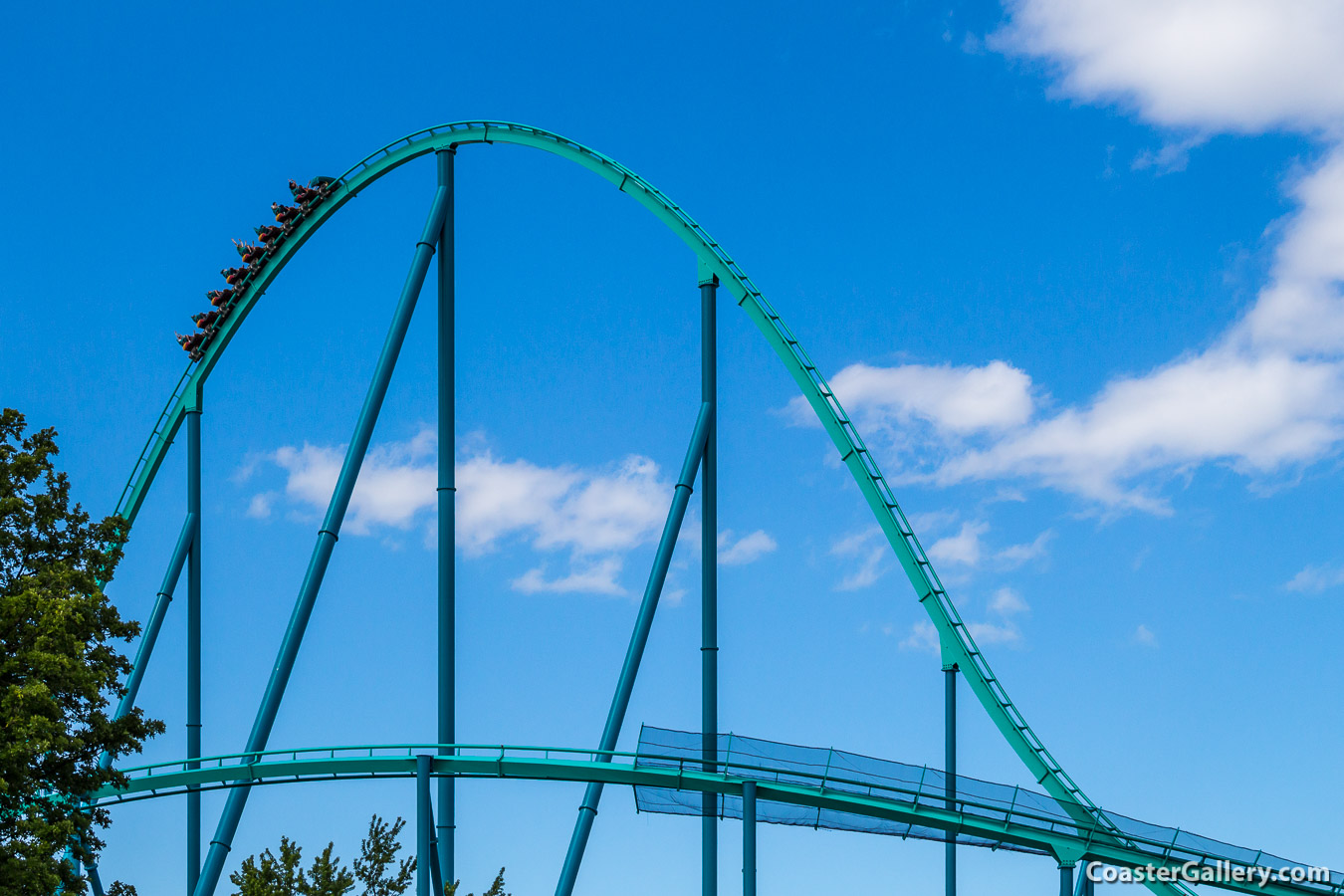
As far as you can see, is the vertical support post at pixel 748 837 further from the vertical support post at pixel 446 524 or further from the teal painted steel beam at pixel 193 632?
the teal painted steel beam at pixel 193 632

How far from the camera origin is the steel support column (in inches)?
755

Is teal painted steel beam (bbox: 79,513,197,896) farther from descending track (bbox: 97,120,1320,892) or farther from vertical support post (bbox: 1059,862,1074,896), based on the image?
vertical support post (bbox: 1059,862,1074,896)

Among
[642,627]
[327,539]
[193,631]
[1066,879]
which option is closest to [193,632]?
[193,631]

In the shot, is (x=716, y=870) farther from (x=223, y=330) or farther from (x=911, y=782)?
(x=223, y=330)

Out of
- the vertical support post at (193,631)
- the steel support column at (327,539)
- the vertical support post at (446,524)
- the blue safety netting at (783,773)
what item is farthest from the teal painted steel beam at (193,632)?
the blue safety netting at (783,773)

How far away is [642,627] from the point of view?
1947 cm

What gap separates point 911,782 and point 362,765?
604 cm

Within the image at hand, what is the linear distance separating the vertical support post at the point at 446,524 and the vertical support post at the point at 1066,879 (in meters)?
6.81

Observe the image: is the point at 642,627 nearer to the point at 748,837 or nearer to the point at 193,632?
the point at 748,837

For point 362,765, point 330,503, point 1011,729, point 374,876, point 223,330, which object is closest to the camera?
point 374,876

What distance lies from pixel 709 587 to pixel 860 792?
3.54m

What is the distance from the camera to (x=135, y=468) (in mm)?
26703

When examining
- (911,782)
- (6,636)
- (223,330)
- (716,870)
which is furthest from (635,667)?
(223,330)

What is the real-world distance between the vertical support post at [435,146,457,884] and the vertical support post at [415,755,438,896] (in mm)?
703
